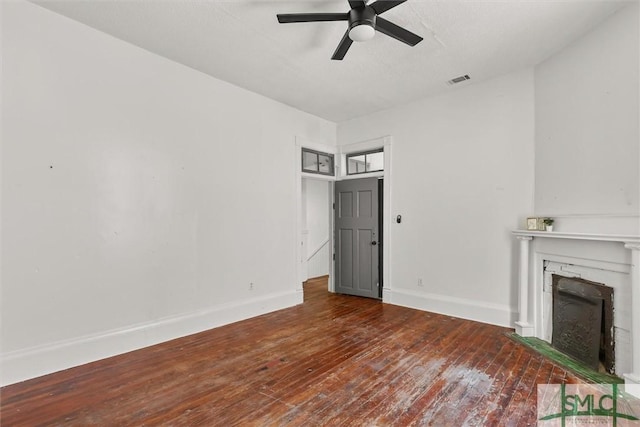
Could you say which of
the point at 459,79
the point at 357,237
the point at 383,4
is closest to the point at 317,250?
the point at 357,237

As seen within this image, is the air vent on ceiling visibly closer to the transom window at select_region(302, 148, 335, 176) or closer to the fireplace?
the transom window at select_region(302, 148, 335, 176)

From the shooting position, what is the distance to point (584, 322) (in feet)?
9.52

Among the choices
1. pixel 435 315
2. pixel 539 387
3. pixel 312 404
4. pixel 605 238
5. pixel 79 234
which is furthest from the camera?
pixel 435 315

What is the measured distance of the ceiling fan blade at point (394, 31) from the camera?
8.09 ft

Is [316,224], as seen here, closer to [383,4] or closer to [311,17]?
[311,17]

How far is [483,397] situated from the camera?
232cm

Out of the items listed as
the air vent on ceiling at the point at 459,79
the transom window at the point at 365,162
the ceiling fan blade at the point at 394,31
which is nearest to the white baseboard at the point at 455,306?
the transom window at the point at 365,162

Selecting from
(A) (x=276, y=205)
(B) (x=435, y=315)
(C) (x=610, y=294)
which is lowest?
(B) (x=435, y=315)

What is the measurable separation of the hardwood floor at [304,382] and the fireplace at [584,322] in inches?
13.8

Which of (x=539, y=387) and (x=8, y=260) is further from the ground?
(x=8, y=260)

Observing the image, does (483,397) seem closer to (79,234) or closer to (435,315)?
(435,315)

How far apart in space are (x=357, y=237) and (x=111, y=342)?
3.80m

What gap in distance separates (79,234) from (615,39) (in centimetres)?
533

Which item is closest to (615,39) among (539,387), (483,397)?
(539,387)
